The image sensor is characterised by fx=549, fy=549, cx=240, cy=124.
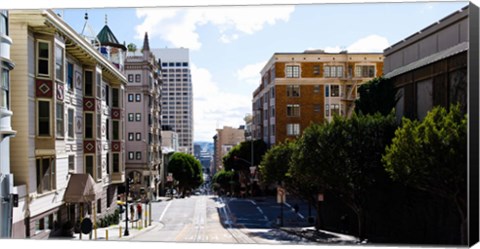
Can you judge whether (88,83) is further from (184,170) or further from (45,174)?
(184,170)

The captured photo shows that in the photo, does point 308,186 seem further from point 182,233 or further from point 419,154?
point 419,154

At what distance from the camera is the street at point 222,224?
58.1 ft

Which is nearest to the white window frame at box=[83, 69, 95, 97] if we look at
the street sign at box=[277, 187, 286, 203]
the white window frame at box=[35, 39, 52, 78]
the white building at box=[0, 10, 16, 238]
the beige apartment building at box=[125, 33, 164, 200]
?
the beige apartment building at box=[125, 33, 164, 200]

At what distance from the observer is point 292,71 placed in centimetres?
2138

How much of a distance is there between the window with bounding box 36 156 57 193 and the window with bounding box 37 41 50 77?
2.56 meters

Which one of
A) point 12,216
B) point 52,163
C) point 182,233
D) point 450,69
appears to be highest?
point 450,69

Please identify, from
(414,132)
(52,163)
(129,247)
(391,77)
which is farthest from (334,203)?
(52,163)

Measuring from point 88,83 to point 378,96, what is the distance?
1041cm

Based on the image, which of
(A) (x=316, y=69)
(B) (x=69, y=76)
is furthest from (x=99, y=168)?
(A) (x=316, y=69)

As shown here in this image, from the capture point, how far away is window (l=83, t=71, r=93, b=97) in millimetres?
19859

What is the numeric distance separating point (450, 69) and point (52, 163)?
39.6 ft

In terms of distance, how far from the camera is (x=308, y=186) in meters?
22.8

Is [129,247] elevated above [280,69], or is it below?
below

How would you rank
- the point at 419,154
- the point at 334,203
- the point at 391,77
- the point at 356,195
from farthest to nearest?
the point at 334,203
the point at 356,195
the point at 391,77
the point at 419,154
